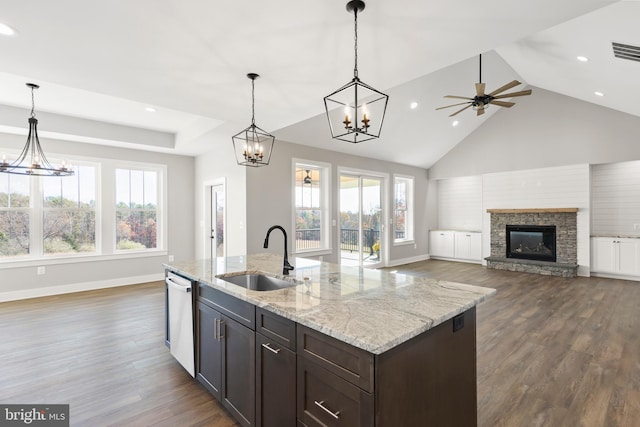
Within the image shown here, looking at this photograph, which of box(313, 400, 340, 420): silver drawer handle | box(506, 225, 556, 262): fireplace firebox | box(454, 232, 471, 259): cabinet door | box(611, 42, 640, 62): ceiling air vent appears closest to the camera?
box(313, 400, 340, 420): silver drawer handle

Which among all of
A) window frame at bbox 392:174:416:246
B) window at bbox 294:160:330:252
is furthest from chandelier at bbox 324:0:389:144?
window frame at bbox 392:174:416:246

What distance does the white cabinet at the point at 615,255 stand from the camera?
589 cm

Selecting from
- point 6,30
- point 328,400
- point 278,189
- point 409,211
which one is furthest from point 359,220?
point 6,30

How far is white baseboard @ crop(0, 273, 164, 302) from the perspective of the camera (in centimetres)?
489

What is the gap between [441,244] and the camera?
8742 mm

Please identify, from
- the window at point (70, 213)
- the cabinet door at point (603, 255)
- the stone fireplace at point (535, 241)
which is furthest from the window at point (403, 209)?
the window at point (70, 213)

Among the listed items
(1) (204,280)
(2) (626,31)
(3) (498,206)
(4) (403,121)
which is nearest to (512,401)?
(1) (204,280)

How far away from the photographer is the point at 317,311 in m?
1.48

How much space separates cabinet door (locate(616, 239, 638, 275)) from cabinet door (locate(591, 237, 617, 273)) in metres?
0.09

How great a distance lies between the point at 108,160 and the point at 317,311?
Result: 5.98 metres

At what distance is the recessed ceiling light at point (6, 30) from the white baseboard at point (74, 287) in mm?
4461

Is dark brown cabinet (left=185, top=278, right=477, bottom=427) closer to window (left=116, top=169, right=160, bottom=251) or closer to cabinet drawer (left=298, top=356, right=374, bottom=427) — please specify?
cabinet drawer (left=298, top=356, right=374, bottom=427)

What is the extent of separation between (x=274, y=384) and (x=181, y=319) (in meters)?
1.31

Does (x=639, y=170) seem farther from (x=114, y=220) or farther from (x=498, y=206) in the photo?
(x=114, y=220)
